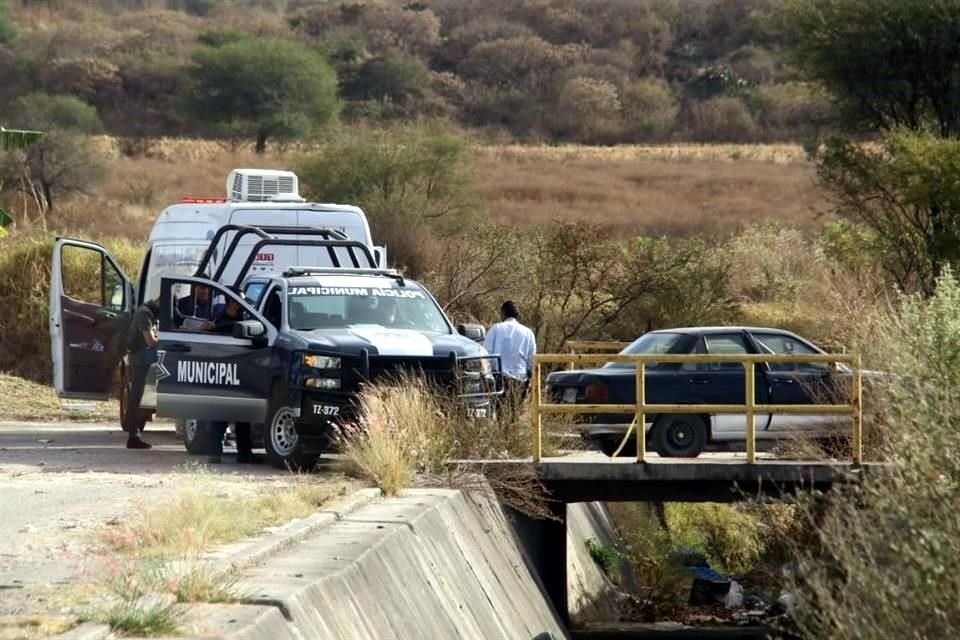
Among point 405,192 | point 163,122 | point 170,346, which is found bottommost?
point 170,346

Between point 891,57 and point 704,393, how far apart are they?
15.5m

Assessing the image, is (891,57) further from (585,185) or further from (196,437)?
(585,185)

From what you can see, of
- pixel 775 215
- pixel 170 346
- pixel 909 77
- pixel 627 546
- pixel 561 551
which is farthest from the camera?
pixel 775 215

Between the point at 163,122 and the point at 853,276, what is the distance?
203ft

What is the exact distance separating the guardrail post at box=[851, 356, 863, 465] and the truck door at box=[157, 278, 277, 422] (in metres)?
5.60

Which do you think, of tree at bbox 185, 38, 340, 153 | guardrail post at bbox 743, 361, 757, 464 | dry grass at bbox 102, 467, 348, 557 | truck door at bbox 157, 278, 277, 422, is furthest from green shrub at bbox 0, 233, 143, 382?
tree at bbox 185, 38, 340, 153

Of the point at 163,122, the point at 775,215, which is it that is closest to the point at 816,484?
the point at 775,215

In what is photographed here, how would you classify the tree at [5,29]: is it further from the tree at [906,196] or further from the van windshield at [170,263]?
the van windshield at [170,263]

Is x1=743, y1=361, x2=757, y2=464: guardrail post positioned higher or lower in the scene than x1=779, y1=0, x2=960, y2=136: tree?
lower

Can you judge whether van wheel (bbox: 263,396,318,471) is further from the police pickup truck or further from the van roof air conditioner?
the van roof air conditioner

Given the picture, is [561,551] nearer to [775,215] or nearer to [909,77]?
[909,77]

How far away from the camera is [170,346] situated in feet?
61.0

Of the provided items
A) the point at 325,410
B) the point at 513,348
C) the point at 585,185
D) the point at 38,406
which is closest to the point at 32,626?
the point at 325,410

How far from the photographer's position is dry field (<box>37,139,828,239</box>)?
167ft
